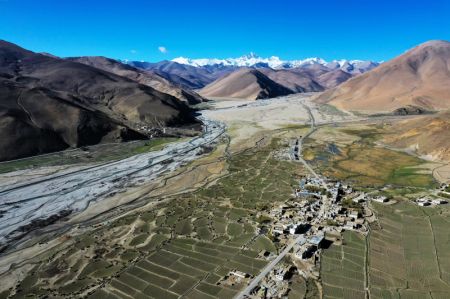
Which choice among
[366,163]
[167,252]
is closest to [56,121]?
[167,252]

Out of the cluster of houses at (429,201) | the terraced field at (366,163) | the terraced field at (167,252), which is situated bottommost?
the terraced field at (167,252)

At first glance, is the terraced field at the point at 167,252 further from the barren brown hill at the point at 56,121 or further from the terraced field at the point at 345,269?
the barren brown hill at the point at 56,121

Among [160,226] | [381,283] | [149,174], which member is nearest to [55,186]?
[149,174]

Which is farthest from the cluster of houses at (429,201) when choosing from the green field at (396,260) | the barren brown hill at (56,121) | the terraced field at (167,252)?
the barren brown hill at (56,121)

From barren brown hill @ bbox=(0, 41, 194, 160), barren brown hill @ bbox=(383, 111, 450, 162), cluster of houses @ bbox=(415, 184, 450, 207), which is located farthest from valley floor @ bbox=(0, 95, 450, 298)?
barren brown hill @ bbox=(0, 41, 194, 160)

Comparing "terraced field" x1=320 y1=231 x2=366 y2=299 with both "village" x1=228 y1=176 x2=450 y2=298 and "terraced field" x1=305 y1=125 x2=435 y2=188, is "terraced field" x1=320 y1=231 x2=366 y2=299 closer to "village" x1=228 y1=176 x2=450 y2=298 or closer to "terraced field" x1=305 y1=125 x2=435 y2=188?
"village" x1=228 y1=176 x2=450 y2=298
